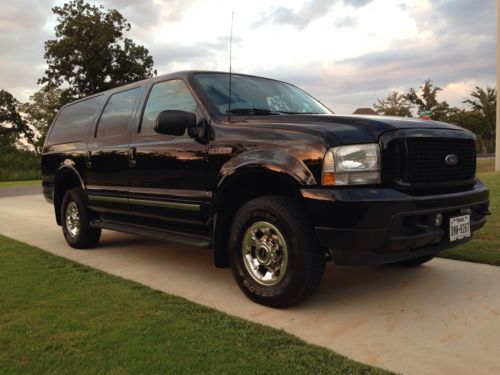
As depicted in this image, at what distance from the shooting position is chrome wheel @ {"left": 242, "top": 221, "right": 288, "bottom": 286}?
3.41 meters

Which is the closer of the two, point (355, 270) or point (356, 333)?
point (356, 333)

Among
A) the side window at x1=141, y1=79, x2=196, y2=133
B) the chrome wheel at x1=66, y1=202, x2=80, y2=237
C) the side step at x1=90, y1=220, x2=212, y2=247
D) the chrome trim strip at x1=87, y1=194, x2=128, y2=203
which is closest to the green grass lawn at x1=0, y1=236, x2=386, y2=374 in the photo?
the side step at x1=90, y1=220, x2=212, y2=247

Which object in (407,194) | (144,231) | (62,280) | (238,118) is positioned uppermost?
(238,118)

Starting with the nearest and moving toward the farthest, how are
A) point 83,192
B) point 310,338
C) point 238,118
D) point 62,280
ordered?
1. point 310,338
2. point 238,118
3. point 62,280
4. point 83,192

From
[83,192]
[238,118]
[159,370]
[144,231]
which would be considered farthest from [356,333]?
[83,192]

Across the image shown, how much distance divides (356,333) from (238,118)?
1942mm

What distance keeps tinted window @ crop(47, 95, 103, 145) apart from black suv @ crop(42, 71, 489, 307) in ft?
3.05

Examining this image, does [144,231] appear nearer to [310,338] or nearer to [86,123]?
[86,123]

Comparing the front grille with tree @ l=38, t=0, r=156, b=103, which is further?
tree @ l=38, t=0, r=156, b=103

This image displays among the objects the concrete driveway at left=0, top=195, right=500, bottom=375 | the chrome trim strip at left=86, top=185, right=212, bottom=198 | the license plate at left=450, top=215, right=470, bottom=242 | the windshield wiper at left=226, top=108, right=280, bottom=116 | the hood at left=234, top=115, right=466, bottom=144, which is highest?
the windshield wiper at left=226, top=108, right=280, bottom=116

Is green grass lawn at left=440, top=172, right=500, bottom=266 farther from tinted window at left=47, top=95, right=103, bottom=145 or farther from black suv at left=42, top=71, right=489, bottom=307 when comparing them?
tinted window at left=47, top=95, right=103, bottom=145

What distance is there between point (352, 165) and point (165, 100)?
2.26 metres

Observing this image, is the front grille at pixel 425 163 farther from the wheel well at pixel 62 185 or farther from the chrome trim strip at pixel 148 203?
the wheel well at pixel 62 185

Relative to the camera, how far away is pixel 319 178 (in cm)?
313
